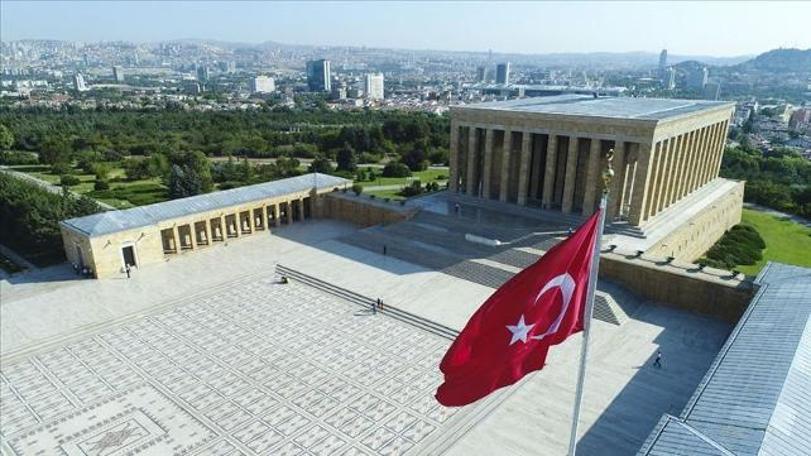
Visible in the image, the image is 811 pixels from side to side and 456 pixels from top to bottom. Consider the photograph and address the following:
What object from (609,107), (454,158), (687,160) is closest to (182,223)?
(454,158)

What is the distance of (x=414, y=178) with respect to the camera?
56719 mm

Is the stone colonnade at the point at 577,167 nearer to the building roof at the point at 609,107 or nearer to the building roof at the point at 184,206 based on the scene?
the building roof at the point at 609,107

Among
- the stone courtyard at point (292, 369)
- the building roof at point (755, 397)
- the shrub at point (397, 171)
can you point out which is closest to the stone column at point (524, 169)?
the stone courtyard at point (292, 369)

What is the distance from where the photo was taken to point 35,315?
2595cm

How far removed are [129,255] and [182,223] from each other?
374 centimetres

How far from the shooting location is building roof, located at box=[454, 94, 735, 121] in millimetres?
32500

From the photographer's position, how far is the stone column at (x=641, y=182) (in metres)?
30.4

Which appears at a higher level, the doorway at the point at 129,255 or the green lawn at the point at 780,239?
the doorway at the point at 129,255

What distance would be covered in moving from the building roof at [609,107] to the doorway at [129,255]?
24.2 meters

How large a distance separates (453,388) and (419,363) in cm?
1246

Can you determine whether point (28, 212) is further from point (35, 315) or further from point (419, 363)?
point (419, 363)

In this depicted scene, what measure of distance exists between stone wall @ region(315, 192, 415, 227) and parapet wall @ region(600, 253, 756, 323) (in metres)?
15.0

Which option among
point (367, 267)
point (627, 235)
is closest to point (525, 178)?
point (627, 235)

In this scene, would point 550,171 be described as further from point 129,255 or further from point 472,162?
point 129,255
